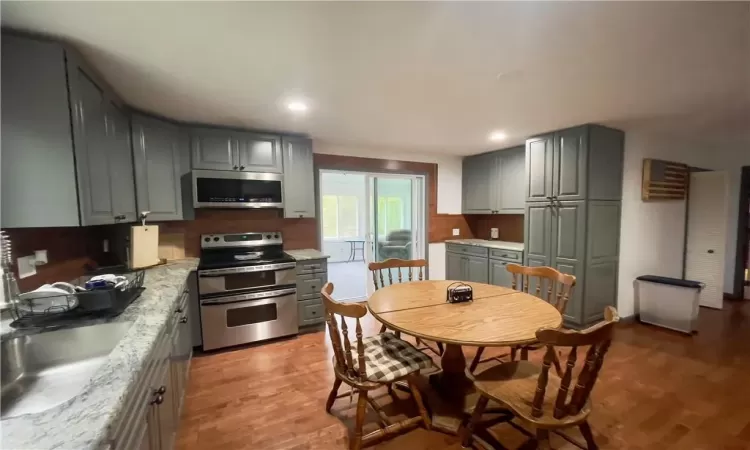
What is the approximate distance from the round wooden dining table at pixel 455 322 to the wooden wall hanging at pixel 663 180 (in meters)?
2.66

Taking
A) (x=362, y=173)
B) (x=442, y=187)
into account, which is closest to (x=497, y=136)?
(x=442, y=187)

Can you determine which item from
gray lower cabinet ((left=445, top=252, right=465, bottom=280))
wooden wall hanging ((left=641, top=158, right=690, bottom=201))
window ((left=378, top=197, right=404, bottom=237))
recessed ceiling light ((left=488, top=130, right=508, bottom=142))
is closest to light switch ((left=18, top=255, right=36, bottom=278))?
window ((left=378, top=197, right=404, bottom=237))

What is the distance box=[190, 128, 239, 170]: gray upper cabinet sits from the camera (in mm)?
3027

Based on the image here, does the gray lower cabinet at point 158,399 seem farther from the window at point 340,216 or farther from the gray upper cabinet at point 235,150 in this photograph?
the window at point 340,216

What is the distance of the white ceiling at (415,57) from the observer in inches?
52.9

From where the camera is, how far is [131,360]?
3.47ft

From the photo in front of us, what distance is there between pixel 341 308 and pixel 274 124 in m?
2.19

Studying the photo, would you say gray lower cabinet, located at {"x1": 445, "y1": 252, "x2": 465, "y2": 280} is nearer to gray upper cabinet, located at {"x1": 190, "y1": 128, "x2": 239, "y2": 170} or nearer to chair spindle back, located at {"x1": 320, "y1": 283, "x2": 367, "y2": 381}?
chair spindle back, located at {"x1": 320, "y1": 283, "x2": 367, "y2": 381}

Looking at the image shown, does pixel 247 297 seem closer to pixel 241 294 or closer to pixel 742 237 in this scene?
pixel 241 294

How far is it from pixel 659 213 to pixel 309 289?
4.36m

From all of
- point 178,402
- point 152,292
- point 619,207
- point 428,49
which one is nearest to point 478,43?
point 428,49

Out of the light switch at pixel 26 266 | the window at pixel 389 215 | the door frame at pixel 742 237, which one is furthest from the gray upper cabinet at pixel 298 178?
the door frame at pixel 742 237

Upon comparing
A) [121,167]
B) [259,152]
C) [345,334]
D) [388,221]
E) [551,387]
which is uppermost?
[259,152]

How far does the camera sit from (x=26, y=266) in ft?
5.33
